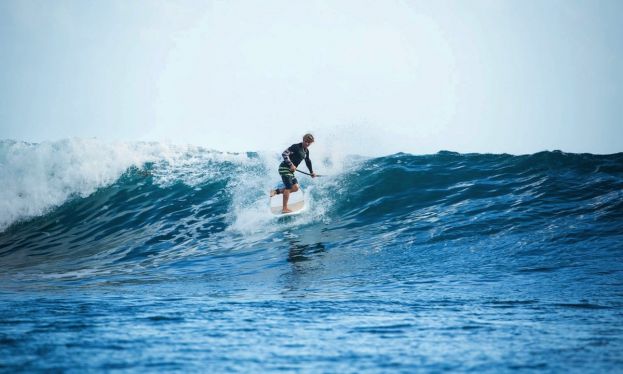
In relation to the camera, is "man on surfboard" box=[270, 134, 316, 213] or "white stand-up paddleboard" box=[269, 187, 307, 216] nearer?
"man on surfboard" box=[270, 134, 316, 213]

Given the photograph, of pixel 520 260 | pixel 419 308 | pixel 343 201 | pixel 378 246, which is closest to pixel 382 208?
pixel 343 201

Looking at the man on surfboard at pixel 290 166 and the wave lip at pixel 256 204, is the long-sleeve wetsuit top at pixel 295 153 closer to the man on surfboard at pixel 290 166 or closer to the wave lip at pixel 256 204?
the man on surfboard at pixel 290 166

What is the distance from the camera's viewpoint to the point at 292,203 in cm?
1269

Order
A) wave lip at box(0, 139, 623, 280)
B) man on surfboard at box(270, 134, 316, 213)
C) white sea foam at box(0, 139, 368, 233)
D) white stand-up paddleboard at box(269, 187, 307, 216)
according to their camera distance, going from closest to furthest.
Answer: wave lip at box(0, 139, 623, 280)
man on surfboard at box(270, 134, 316, 213)
white stand-up paddleboard at box(269, 187, 307, 216)
white sea foam at box(0, 139, 368, 233)

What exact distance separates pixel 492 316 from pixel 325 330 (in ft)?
4.56

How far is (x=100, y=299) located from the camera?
14.6ft

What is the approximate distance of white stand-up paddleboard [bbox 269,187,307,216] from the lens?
12.1m

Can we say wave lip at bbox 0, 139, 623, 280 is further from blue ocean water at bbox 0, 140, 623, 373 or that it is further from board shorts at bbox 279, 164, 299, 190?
board shorts at bbox 279, 164, 299, 190

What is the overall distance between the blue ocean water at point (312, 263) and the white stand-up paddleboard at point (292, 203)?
1.19 feet

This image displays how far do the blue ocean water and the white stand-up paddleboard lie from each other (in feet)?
1.19

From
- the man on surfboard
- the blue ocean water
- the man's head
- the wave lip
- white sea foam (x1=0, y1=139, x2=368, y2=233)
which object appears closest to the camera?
the blue ocean water

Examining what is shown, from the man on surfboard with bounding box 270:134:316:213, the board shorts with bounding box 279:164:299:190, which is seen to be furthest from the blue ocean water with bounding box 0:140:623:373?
the board shorts with bounding box 279:164:299:190

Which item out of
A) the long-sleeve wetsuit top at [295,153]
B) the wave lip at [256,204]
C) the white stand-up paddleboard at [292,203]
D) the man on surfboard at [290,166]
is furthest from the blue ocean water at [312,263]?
Result: the long-sleeve wetsuit top at [295,153]

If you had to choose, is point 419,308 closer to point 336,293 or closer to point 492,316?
point 492,316
